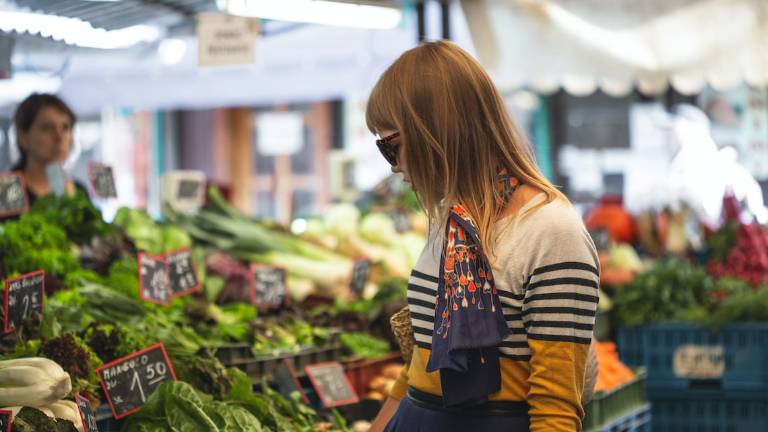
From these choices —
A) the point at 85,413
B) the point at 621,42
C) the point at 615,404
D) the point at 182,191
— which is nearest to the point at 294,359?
the point at 85,413

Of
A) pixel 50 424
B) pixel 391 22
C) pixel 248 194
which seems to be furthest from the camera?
pixel 248 194

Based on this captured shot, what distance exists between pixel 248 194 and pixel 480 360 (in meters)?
11.7

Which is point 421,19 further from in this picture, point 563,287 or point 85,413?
point 563,287

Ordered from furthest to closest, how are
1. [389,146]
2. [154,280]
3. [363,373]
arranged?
[363,373], [154,280], [389,146]

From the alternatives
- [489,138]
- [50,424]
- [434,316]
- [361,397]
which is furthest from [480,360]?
[361,397]

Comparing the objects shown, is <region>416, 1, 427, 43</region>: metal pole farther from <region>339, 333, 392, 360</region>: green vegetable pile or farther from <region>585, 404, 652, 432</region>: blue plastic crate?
<region>585, 404, 652, 432</region>: blue plastic crate

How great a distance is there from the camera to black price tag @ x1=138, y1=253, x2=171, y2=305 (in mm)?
3738

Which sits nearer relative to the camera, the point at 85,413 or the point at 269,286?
the point at 85,413

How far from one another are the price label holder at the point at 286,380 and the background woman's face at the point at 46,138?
1.98 meters

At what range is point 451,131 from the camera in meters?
1.83

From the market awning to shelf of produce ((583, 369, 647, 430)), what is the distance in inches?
77.0

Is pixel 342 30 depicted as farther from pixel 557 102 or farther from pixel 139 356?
pixel 139 356

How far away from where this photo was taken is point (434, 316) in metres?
1.94

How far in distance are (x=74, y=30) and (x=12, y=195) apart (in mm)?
770
